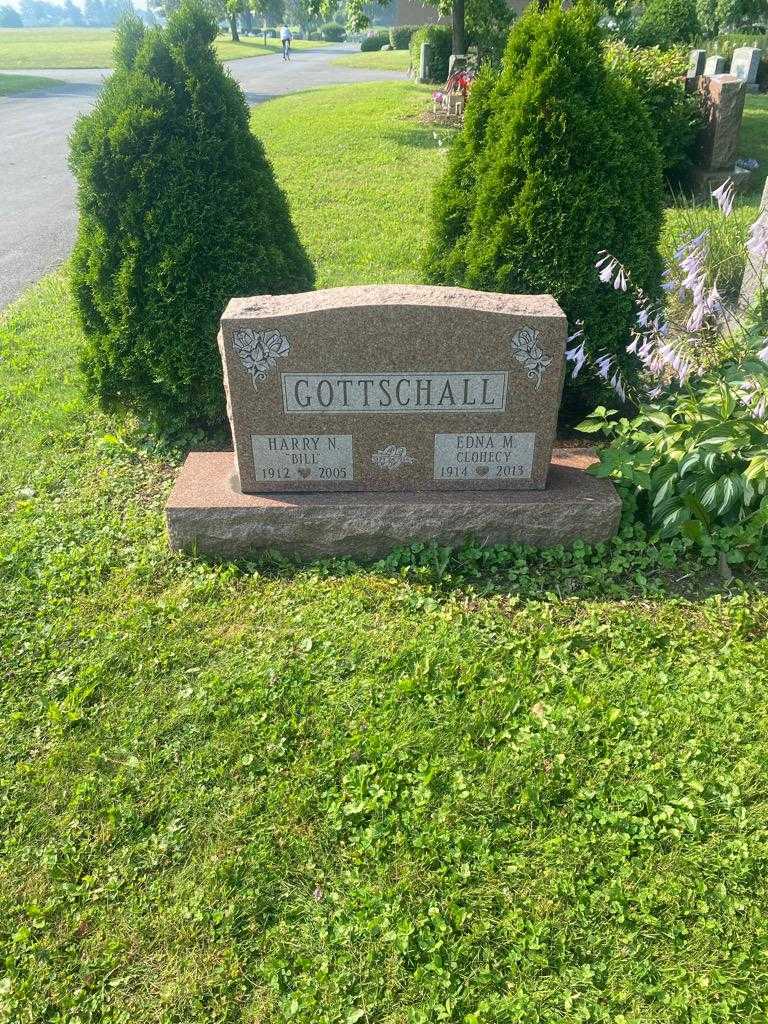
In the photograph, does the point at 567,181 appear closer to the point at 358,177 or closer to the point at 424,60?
the point at 358,177

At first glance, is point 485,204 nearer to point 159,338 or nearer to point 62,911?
point 159,338

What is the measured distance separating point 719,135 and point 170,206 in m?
9.75

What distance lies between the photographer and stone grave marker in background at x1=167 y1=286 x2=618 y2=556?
372 cm

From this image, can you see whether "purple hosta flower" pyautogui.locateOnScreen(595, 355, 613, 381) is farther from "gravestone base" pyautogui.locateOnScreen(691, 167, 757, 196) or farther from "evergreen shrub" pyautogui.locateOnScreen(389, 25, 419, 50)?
"evergreen shrub" pyautogui.locateOnScreen(389, 25, 419, 50)

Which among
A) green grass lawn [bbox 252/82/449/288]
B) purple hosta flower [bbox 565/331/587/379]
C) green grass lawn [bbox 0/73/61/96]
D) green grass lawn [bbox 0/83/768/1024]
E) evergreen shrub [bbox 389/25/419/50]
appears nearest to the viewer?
green grass lawn [bbox 0/83/768/1024]

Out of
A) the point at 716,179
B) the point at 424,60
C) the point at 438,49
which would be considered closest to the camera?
the point at 716,179

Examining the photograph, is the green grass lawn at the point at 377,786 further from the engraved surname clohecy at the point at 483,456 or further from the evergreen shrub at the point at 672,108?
the evergreen shrub at the point at 672,108

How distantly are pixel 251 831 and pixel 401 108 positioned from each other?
19.4 m

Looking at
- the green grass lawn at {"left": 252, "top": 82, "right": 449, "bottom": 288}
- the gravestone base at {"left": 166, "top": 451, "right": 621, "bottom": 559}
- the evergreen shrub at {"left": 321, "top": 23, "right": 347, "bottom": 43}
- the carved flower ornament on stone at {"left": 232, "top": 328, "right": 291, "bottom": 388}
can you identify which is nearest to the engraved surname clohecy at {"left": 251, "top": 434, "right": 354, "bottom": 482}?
the gravestone base at {"left": 166, "top": 451, "right": 621, "bottom": 559}

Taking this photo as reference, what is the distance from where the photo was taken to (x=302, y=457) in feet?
13.2

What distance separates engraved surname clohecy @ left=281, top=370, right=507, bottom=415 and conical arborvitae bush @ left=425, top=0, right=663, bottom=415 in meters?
0.97

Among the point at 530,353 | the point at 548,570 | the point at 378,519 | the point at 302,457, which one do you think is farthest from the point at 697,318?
the point at 302,457

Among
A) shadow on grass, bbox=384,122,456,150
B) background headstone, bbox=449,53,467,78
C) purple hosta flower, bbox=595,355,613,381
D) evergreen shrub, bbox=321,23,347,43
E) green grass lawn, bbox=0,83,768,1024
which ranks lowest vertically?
green grass lawn, bbox=0,83,768,1024

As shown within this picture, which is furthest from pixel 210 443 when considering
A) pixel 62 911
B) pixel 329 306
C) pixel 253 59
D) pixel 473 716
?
pixel 253 59
